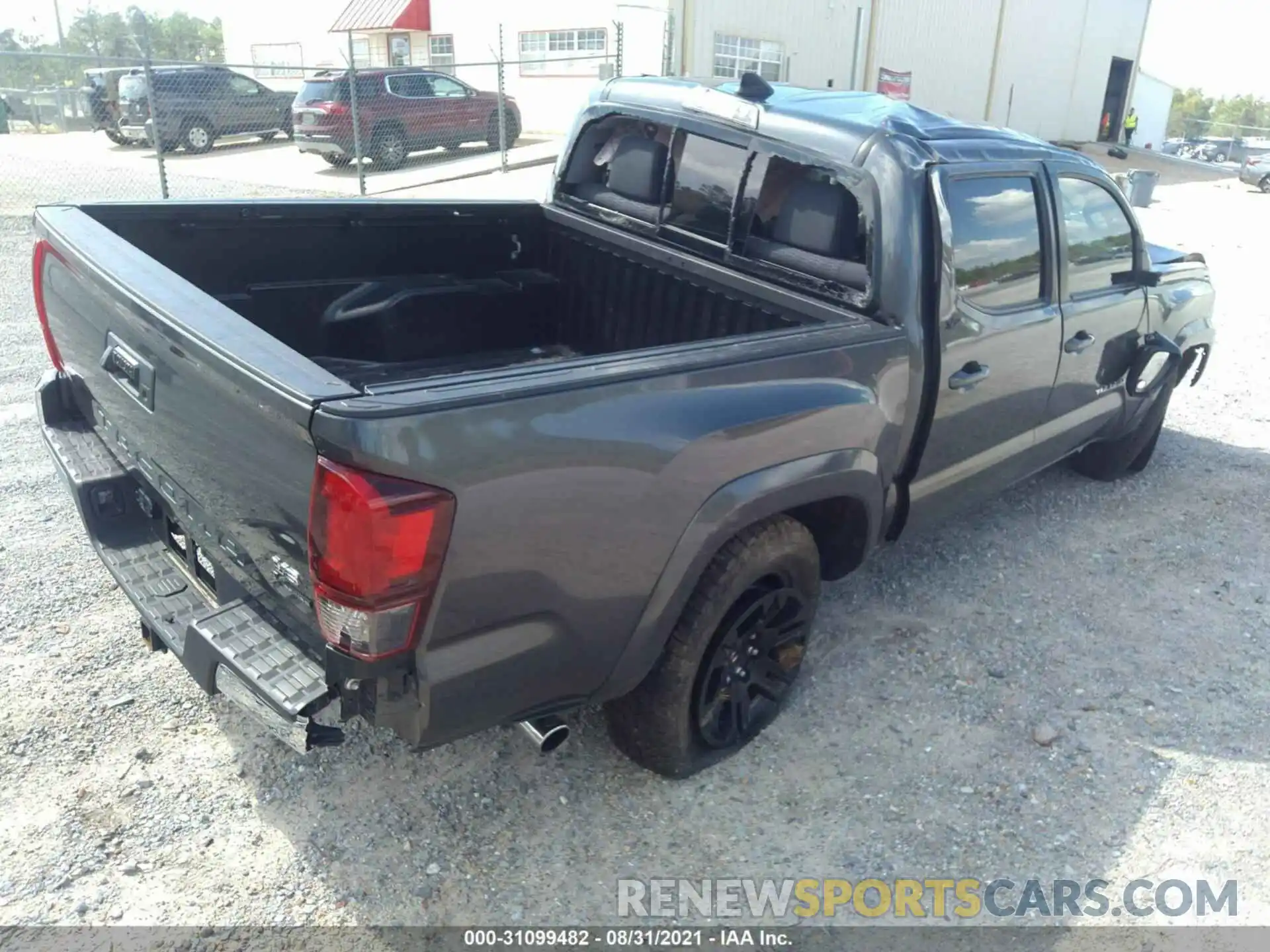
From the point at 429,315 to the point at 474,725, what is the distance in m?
2.40

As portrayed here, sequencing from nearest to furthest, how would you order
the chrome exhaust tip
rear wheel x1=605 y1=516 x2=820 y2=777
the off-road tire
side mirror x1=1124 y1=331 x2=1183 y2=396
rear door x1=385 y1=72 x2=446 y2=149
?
the chrome exhaust tip < rear wheel x1=605 y1=516 x2=820 y2=777 < side mirror x1=1124 y1=331 x2=1183 y2=396 < the off-road tire < rear door x1=385 y1=72 x2=446 y2=149

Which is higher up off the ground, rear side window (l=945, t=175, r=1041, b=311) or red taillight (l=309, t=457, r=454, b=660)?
rear side window (l=945, t=175, r=1041, b=311)

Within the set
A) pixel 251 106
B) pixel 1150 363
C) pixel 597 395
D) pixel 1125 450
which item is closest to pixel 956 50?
pixel 251 106

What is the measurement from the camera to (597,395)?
2.32 meters

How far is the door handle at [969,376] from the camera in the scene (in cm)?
340

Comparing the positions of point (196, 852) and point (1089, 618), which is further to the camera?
point (1089, 618)

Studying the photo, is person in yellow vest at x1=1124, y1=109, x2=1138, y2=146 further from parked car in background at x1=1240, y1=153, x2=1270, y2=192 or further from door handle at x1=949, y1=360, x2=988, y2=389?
door handle at x1=949, y1=360, x2=988, y2=389

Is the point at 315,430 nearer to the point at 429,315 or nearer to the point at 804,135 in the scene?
the point at 804,135

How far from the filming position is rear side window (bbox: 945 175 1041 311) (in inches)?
134

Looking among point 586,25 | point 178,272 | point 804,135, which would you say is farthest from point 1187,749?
point 586,25

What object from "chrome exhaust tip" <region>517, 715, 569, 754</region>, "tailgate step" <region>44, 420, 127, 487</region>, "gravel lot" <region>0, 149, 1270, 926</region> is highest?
"tailgate step" <region>44, 420, 127, 487</region>

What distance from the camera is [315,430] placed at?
2.02 metres

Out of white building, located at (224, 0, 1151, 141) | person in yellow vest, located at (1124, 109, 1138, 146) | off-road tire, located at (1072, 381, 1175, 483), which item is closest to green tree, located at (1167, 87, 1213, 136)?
person in yellow vest, located at (1124, 109, 1138, 146)

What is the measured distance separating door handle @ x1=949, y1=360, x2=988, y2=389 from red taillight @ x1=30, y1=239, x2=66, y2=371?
9.54ft
